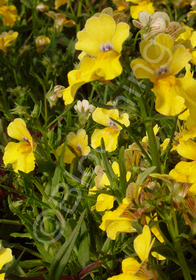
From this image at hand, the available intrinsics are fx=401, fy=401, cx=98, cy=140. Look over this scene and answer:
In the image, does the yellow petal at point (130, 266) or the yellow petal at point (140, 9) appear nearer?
the yellow petal at point (130, 266)

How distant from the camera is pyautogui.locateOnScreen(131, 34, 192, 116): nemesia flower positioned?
762mm

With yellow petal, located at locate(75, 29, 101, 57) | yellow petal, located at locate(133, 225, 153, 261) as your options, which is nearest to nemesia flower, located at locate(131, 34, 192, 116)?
yellow petal, located at locate(75, 29, 101, 57)

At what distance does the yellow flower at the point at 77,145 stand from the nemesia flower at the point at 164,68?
48 cm

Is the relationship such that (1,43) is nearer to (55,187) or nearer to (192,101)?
(55,187)

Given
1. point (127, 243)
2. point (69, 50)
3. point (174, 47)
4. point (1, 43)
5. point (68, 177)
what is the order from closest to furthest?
point (174, 47) → point (127, 243) → point (68, 177) → point (1, 43) → point (69, 50)

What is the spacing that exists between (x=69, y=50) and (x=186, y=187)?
1375mm

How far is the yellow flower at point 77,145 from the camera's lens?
1.24 metres

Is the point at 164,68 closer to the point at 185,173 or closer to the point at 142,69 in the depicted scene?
A: the point at 142,69

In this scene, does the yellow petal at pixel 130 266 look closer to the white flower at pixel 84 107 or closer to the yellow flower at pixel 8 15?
the white flower at pixel 84 107

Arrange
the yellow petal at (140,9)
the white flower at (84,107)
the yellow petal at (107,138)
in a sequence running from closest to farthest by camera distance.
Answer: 1. the yellow petal at (107,138)
2. the white flower at (84,107)
3. the yellow petal at (140,9)

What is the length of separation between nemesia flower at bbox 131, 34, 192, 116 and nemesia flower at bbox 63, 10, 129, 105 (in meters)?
0.05

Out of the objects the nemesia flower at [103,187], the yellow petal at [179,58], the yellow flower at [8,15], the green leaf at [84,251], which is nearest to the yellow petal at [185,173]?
the nemesia flower at [103,187]

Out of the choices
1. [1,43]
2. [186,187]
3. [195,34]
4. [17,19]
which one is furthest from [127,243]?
[17,19]

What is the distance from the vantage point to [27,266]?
112 cm
